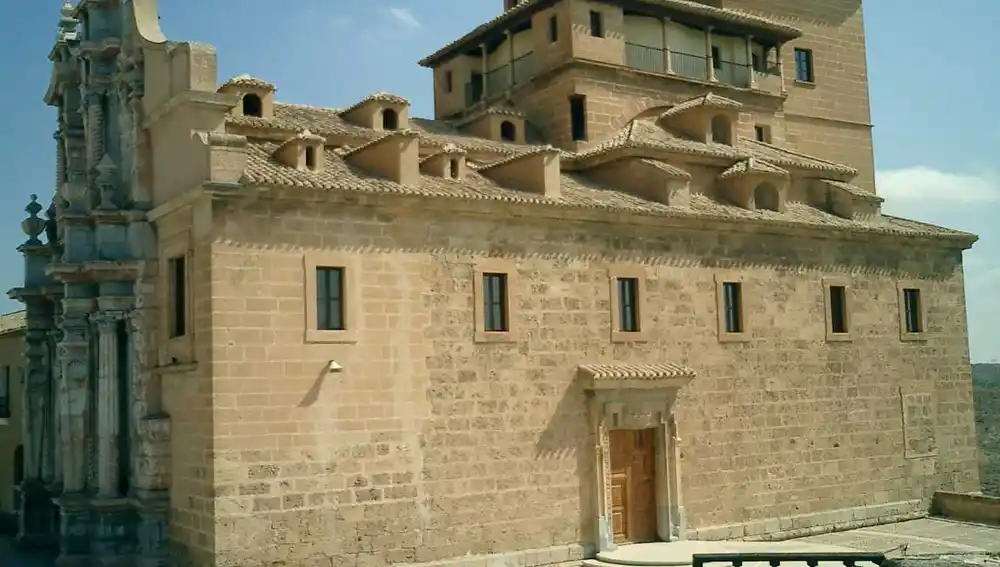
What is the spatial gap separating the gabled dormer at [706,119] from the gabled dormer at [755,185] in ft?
4.53

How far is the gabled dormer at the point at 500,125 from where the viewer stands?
2220cm

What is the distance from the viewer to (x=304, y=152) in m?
15.1

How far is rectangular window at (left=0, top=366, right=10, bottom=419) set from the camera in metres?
25.2

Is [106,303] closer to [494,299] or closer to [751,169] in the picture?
[494,299]

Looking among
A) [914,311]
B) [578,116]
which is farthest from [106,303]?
[914,311]

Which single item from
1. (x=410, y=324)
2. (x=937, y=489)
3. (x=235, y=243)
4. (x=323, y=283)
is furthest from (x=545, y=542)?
(x=937, y=489)

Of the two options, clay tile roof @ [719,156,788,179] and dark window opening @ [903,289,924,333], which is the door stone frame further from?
dark window opening @ [903,289,924,333]

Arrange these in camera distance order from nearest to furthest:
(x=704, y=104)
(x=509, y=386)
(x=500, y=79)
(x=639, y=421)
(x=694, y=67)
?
(x=509, y=386) < (x=639, y=421) < (x=704, y=104) < (x=694, y=67) < (x=500, y=79)

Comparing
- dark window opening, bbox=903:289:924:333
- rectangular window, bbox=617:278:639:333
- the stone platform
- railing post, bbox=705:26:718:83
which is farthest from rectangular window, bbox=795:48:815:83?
the stone platform

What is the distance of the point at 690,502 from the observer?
716 inches

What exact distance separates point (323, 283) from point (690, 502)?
25.9 feet

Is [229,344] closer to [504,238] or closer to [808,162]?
[504,238]

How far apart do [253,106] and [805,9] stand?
16036 mm

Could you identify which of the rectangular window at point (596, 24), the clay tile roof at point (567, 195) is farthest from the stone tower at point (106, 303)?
the rectangular window at point (596, 24)
